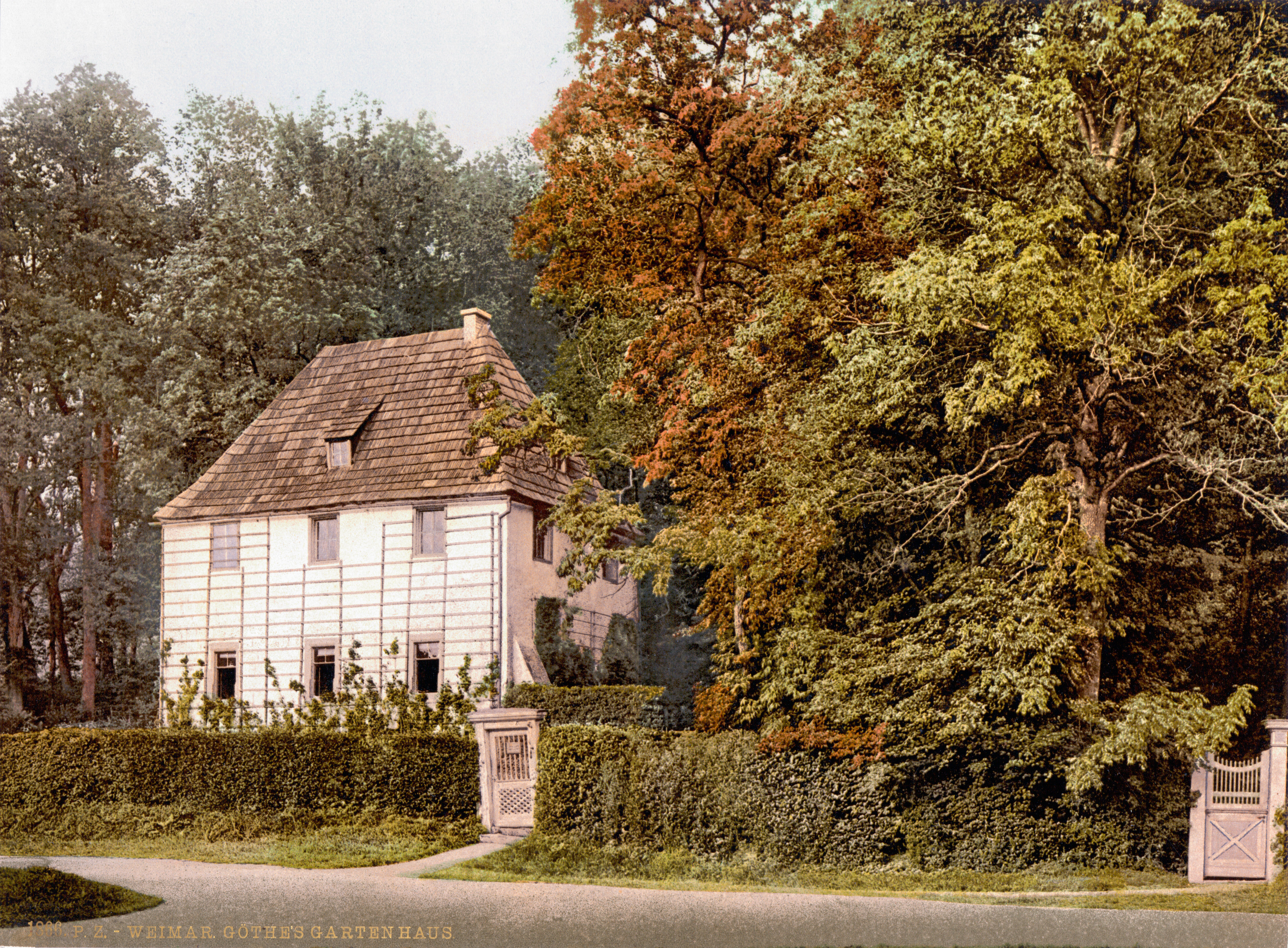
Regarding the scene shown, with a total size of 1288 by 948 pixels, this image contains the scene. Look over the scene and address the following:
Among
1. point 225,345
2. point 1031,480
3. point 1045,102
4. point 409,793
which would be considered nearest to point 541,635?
point 409,793

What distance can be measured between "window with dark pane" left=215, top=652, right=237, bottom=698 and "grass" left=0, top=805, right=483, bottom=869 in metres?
1.34

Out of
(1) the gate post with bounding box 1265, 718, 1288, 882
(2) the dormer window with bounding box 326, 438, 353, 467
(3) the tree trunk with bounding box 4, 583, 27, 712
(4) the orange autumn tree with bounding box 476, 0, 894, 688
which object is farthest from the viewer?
(2) the dormer window with bounding box 326, 438, 353, 467

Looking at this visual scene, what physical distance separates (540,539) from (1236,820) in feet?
25.7

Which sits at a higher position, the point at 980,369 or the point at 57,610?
the point at 980,369

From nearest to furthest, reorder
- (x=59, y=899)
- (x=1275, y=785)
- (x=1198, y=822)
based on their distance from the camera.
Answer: (x=1275, y=785) → (x=1198, y=822) → (x=59, y=899)

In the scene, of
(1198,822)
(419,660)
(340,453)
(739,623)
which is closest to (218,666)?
(419,660)

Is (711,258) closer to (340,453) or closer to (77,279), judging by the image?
(340,453)

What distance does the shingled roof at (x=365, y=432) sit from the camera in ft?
51.9

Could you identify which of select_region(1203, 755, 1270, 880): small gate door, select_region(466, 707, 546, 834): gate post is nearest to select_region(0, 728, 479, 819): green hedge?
select_region(466, 707, 546, 834): gate post

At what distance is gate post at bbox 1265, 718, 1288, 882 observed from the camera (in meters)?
9.98

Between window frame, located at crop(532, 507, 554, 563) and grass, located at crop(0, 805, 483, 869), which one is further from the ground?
window frame, located at crop(532, 507, 554, 563)

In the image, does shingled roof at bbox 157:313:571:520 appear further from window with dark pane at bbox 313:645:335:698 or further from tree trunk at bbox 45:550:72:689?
window with dark pane at bbox 313:645:335:698

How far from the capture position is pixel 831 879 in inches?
445

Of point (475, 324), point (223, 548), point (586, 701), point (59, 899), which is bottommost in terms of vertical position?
point (59, 899)
